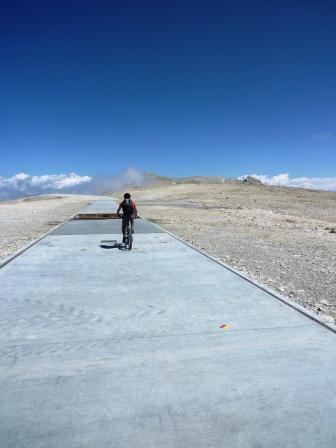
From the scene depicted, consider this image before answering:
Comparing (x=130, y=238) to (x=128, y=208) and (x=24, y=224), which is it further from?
(x=24, y=224)

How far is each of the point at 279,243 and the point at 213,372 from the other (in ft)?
36.2

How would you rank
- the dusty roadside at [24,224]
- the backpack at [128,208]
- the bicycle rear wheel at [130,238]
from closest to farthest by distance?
the bicycle rear wheel at [130,238] → the backpack at [128,208] → the dusty roadside at [24,224]

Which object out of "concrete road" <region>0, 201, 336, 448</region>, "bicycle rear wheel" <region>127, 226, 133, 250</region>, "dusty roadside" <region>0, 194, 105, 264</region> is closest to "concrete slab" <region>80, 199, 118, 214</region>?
"dusty roadside" <region>0, 194, 105, 264</region>

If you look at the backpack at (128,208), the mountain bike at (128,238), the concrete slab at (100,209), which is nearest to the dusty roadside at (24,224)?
the concrete slab at (100,209)

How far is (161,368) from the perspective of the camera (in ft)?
12.2

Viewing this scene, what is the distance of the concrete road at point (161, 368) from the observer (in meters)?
2.84

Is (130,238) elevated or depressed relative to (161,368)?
elevated

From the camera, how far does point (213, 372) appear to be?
3635 millimetres

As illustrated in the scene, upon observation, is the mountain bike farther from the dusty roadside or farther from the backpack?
the dusty roadside

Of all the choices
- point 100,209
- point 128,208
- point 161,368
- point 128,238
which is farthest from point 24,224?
point 161,368

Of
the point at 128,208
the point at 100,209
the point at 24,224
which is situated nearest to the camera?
the point at 128,208

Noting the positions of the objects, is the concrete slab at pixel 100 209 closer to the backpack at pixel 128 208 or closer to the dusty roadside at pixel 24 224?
the dusty roadside at pixel 24 224

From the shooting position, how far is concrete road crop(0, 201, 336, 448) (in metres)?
2.84

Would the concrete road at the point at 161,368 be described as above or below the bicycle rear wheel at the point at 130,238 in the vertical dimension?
below
